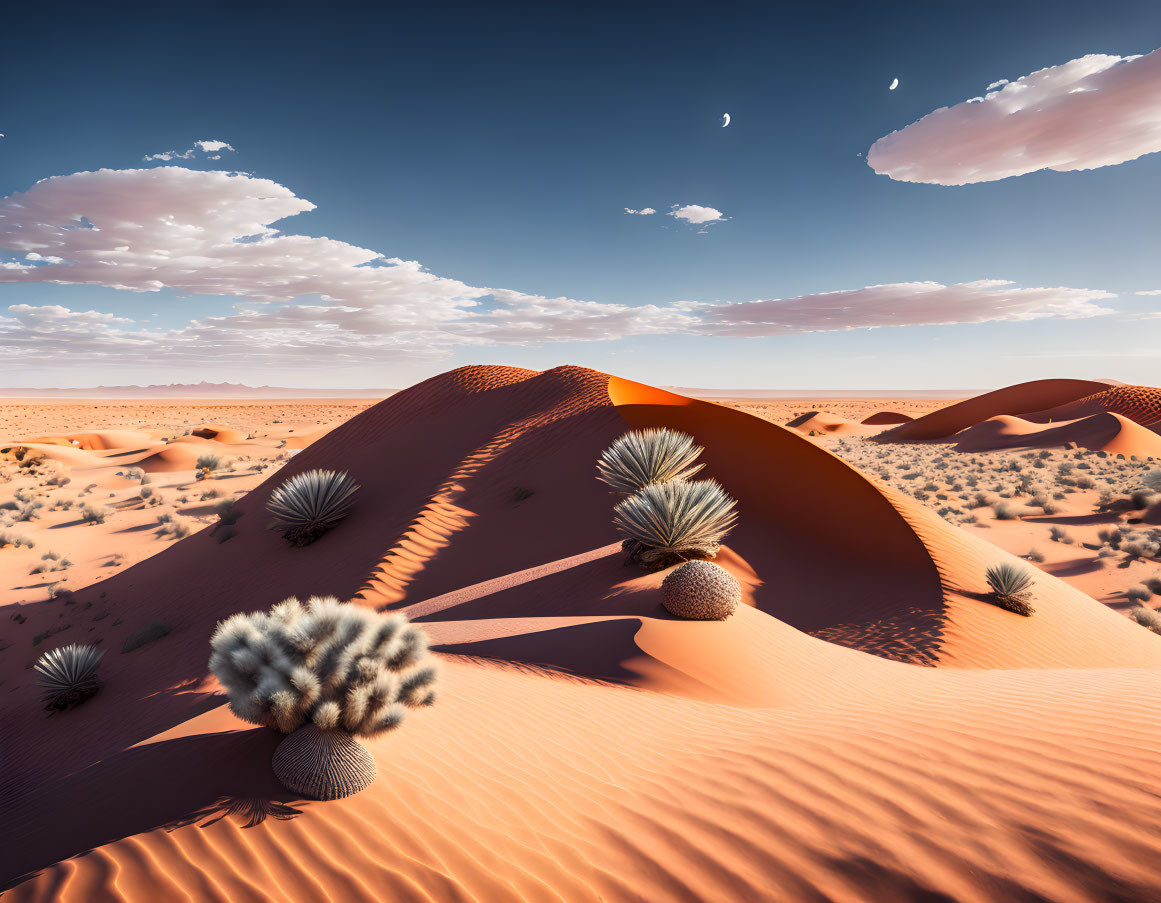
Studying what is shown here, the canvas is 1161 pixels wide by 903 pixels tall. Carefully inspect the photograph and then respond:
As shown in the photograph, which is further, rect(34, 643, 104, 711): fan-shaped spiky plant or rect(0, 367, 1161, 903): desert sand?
rect(34, 643, 104, 711): fan-shaped spiky plant

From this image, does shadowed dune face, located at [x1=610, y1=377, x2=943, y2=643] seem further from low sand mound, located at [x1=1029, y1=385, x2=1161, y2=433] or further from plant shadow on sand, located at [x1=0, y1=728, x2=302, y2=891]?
low sand mound, located at [x1=1029, y1=385, x2=1161, y2=433]

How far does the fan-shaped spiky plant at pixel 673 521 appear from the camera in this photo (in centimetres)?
844

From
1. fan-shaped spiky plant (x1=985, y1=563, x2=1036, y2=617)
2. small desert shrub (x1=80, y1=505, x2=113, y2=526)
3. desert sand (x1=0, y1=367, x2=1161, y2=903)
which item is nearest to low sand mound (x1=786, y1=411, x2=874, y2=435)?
desert sand (x1=0, y1=367, x2=1161, y2=903)

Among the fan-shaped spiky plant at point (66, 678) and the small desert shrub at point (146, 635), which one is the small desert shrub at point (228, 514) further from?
the fan-shaped spiky plant at point (66, 678)

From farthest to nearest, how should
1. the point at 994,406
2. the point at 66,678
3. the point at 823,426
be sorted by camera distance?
the point at 994,406, the point at 823,426, the point at 66,678

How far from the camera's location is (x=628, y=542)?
29.7 feet

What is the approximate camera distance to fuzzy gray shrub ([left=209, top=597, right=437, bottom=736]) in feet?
9.82

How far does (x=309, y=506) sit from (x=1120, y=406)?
4869cm

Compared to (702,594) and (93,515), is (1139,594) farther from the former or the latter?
(93,515)

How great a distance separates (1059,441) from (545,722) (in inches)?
1374

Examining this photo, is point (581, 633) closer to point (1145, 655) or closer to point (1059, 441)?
point (1145, 655)

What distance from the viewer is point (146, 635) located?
9.69m

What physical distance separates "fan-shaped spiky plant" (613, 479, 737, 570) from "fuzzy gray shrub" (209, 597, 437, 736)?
560 centimetres

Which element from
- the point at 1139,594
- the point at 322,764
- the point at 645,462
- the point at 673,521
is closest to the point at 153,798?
the point at 322,764
